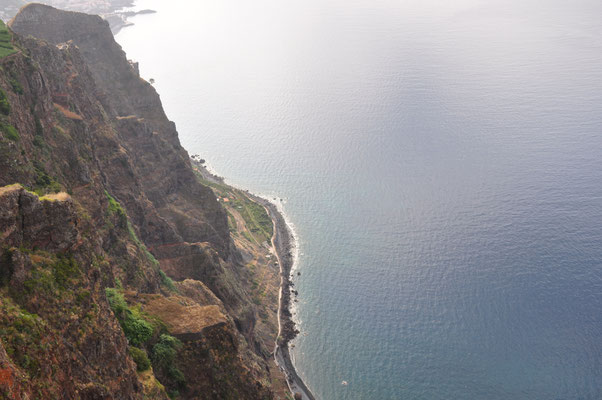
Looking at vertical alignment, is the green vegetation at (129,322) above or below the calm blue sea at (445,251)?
below

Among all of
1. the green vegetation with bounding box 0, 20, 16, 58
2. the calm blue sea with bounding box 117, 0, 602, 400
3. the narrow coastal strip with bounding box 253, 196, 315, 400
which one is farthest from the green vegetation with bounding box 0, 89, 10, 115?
the calm blue sea with bounding box 117, 0, 602, 400

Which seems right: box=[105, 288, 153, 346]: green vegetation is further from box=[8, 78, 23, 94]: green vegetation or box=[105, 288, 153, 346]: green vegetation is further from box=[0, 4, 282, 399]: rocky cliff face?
box=[8, 78, 23, 94]: green vegetation

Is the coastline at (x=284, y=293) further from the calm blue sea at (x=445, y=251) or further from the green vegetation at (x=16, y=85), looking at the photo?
the green vegetation at (x=16, y=85)

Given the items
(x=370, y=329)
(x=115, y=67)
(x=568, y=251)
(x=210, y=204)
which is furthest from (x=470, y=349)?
(x=115, y=67)

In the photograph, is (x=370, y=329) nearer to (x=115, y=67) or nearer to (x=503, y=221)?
(x=503, y=221)

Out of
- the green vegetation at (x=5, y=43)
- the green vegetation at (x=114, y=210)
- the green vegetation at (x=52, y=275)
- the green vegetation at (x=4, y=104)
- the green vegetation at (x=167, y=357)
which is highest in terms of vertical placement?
the green vegetation at (x=5, y=43)

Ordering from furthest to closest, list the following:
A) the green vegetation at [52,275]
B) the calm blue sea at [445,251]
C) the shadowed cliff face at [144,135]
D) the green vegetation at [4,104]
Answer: the calm blue sea at [445,251], the shadowed cliff face at [144,135], the green vegetation at [4,104], the green vegetation at [52,275]

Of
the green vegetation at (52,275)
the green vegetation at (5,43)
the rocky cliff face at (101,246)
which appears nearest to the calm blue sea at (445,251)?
the rocky cliff face at (101,246)
